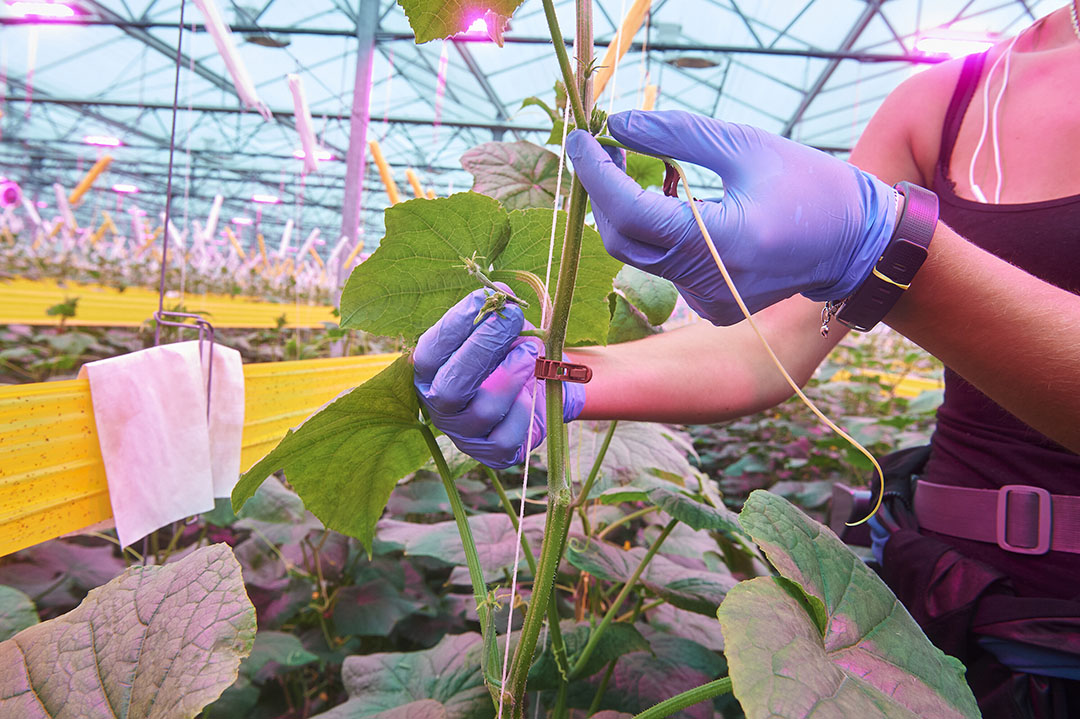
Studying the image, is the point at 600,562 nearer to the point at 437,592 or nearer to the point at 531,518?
the point at 531,518

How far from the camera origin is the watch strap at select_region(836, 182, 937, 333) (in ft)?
2.07

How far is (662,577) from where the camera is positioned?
37.9 inches

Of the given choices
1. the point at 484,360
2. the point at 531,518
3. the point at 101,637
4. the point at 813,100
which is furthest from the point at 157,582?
the point at 813,100

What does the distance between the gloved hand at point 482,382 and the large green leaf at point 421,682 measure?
291 mm

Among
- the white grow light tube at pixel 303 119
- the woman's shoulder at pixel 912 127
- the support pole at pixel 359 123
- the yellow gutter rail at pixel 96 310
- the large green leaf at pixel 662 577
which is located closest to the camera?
the large green leaf at pixel 662 577

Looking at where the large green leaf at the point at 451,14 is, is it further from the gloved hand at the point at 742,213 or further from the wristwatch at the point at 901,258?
the wristwatch at the point at 901,258

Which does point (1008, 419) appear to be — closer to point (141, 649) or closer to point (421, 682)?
point (421, 682)

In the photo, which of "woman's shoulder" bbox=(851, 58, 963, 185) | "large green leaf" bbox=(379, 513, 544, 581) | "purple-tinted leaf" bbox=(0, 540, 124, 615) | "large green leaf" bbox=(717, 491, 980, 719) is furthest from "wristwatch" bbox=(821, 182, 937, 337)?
"purple-tinted leaf" bbox=(0, 540, 124, 615)

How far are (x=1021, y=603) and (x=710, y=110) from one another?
1134 centimetres

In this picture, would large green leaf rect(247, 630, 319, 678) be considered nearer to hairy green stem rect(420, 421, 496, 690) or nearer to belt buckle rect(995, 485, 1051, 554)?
hairy green stem rect(420, 421, 496, 690)

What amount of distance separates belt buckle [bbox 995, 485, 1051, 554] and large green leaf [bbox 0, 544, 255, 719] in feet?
3.23

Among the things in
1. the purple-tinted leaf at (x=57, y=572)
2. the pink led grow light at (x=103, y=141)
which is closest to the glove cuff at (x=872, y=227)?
the purple-tinted leaf at (x=57, y=572)

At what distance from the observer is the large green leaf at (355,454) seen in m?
0.57

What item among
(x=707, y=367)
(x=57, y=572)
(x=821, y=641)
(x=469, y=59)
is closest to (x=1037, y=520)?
(x=707, y=367)
